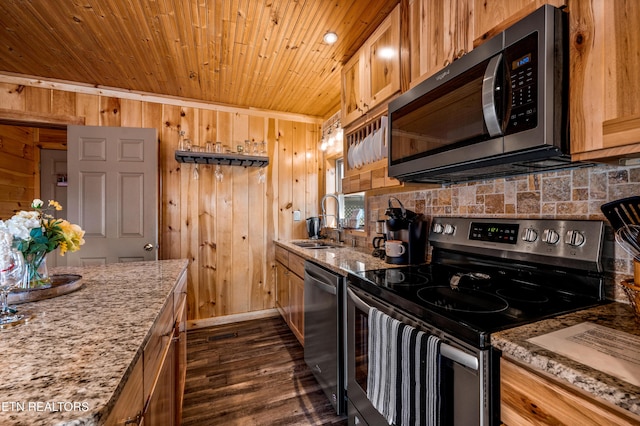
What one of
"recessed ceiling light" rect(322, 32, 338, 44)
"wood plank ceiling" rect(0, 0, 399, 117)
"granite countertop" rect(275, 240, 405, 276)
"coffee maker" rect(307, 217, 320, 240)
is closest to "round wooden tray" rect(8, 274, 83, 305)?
"granite countertop" rect(275, 240, 405, 276)

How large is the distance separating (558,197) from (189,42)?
248 centimetres

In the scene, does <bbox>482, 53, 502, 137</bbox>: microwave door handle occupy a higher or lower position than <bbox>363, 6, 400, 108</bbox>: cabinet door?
lower

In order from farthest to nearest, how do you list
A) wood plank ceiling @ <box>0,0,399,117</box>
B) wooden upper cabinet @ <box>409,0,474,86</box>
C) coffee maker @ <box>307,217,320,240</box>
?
1. coffee maker @ <box>307,217,320,240</box>
2. wood plank ceiling @ <box>0,0,399,117</box>
3. wooden upper cabinet @ <box>409,0,474,86</box>

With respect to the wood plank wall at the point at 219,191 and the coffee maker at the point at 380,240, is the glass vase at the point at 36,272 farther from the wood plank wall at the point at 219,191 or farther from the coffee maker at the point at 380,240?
the wood plank wall at the point at 219,191

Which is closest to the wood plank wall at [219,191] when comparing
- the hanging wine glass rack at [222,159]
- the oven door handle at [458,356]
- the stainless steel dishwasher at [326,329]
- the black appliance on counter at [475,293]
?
the hanging wine glass rack at [222,159]

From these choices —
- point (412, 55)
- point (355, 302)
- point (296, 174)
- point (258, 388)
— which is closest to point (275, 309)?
point (258, 388)

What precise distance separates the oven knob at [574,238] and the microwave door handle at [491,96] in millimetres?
478

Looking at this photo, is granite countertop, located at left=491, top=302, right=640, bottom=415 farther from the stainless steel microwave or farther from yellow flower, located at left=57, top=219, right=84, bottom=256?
yellow flower, located at left=57, top=219, right=84, bottom=256

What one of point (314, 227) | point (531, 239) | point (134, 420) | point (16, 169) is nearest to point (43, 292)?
point (134, 420)

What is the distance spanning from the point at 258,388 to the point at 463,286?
1.60m

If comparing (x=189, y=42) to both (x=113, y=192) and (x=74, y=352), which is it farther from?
(x=74, y=352)

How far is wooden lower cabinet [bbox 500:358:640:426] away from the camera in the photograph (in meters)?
0.53

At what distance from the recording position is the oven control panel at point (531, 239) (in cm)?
98

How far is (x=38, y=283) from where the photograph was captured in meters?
1.13
